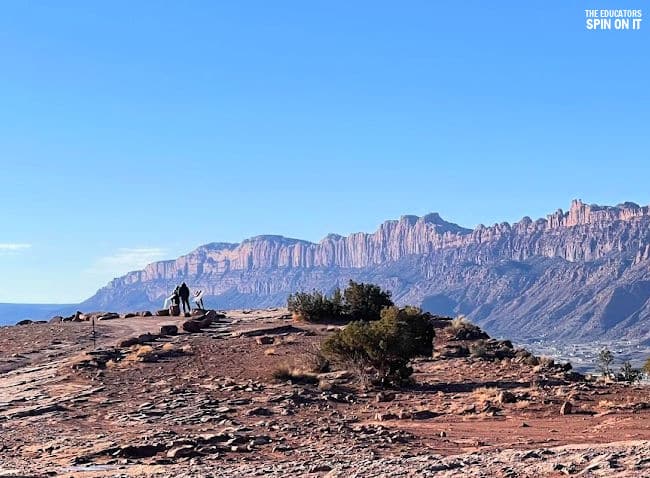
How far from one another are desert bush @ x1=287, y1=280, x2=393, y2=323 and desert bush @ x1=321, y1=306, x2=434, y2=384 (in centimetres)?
1599

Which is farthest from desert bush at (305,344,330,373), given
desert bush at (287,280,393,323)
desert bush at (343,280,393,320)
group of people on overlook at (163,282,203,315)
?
group of people on overlook at (163,282,203,315)

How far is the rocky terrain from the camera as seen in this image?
14.7 meters

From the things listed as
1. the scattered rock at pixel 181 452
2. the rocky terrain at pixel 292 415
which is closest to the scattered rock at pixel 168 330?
the rocky terrain at pixel 292 415

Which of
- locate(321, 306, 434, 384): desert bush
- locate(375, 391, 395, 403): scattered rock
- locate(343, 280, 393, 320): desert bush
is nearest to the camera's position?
locate(375, 391, 395, 403): scattered rock

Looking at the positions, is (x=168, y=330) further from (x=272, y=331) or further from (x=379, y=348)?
(x=379, y=348)

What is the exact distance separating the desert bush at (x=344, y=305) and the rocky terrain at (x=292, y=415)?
8.21 meters

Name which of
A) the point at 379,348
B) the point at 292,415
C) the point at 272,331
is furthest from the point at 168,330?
the point at 292,415

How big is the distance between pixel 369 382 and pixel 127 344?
43.4 ft

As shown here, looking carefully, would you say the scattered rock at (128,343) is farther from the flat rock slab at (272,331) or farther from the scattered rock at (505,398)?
the scattered rock at (505,398)

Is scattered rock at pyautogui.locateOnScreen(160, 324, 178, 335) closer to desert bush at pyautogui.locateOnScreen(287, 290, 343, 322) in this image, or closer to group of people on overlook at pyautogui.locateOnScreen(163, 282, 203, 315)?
desert bush at pyautogui.locateOnScreen(287, 290, 343, 322)

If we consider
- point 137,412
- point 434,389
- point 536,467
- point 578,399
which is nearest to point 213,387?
point 137,412

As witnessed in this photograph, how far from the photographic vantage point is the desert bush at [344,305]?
145ft

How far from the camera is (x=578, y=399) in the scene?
22.6 m

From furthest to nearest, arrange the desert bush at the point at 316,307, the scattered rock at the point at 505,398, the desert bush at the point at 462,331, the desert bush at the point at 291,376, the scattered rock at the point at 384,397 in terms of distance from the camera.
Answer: the desert bush at the point at 316,307 < the desert bush at the point at 462,331 < the desert bush at the point at 291,376 < the scattered rock at the point at 384,397 < the scattered rock at the point at 505,398
